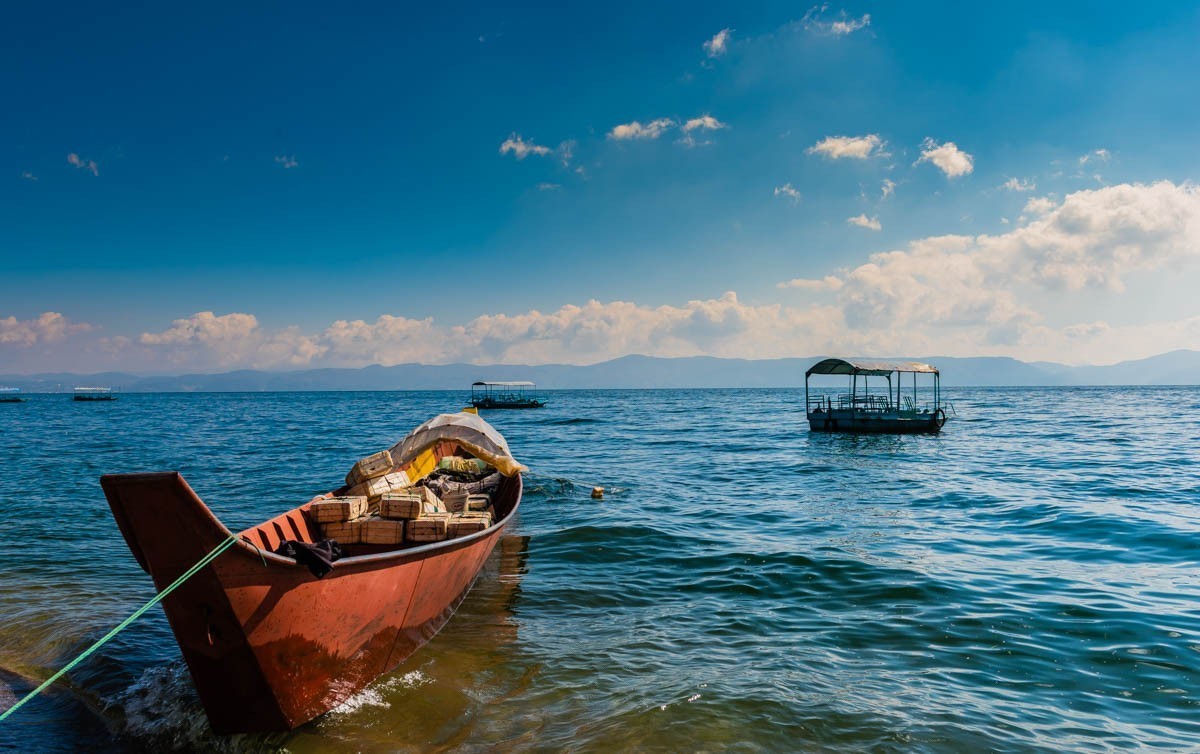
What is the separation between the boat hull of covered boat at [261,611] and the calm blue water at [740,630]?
447 millimetres

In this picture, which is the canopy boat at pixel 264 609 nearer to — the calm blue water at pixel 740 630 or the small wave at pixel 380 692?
the small wave at pixel 380 692

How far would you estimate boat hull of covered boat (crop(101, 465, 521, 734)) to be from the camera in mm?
5055

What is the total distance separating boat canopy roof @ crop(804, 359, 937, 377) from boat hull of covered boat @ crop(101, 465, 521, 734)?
3464cm

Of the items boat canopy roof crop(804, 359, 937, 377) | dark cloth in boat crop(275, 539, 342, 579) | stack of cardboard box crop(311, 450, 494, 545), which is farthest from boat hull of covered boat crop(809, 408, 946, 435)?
dark cloth in boat crop(275, 539, 342, 579)

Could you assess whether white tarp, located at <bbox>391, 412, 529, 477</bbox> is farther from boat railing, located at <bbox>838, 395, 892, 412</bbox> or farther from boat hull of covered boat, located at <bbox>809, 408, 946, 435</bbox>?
boat railing, located at <bbox>838, 395, 892, 412</bbox>

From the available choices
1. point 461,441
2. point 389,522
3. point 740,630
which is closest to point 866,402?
point 461,441

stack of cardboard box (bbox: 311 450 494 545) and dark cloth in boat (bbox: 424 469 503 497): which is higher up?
stack of cardboard box (bbox: 311 450 494 545)

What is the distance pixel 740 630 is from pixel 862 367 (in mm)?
33789

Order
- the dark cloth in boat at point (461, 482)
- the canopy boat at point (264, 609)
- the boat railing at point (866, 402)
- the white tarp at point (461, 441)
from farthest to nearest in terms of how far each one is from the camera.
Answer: the boat railing at point (866, 402)
the white tarp at point (461, 441)
the dark cloth in boat at point (461, 482)
the canopy boat at point (264, 609)

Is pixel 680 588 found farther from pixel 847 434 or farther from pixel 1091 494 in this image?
pixel 847 434

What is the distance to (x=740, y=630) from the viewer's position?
29.4ft

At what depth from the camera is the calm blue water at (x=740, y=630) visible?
632 centimetres

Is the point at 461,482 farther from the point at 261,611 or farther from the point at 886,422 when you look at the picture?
the point at 886,422

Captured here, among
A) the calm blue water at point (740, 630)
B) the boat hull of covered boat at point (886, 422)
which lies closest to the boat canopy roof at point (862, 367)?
the boat hull of covered boat at point (886, 422)
